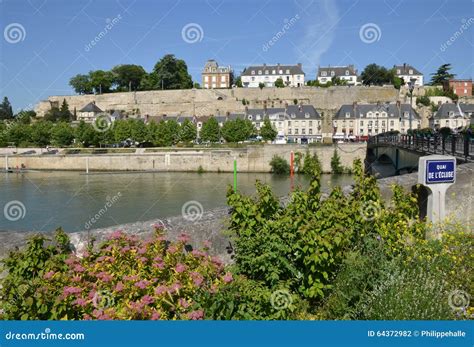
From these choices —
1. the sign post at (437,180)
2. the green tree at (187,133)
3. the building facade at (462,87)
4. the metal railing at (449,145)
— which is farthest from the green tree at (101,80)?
the sign post at (437,180)

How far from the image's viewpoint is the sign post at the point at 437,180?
20.2 feet

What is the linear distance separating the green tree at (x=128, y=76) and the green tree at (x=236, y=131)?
45.7m

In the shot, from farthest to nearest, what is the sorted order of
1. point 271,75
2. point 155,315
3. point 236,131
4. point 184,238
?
1. point 271,75
2. point 236,131
3. point 184,238
4. point 155,315

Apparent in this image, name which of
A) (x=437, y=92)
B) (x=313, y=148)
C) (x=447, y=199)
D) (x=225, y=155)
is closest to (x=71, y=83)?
(x=225, y=155)

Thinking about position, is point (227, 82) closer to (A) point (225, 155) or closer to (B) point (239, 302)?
(A) point (225, 155)

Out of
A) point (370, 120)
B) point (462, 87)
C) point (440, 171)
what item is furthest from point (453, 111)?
point (440, 171)

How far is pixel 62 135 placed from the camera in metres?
68.6

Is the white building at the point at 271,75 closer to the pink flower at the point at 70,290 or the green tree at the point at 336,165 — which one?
the green tree at the point at 336,165

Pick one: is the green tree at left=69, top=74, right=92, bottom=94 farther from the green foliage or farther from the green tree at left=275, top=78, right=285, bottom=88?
the green foliage

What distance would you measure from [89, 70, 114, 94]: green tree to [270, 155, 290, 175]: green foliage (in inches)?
2380

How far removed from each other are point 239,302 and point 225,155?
5220 cm

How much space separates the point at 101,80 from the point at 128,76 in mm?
6027

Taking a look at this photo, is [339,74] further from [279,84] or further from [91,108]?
[91,108]

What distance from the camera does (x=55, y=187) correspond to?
1688 inches
